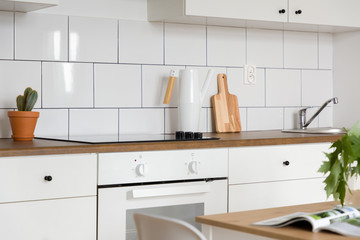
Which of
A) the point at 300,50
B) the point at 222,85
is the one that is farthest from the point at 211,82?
the point at 300,50

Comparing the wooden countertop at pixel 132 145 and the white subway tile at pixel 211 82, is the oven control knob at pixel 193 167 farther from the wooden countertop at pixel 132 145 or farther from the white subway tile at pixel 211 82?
the white subway tile at pixel 211 82

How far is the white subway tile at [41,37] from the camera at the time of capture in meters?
2.77

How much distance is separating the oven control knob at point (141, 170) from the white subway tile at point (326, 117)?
177 cm

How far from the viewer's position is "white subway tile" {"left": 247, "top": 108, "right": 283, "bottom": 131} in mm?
3459

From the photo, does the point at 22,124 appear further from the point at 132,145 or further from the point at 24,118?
the point at 132,145

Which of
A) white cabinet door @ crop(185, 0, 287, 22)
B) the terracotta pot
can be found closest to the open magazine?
the terracotta pot

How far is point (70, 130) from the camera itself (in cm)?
289

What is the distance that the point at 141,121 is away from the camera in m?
3.09

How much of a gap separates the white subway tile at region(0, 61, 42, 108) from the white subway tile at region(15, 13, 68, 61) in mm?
45

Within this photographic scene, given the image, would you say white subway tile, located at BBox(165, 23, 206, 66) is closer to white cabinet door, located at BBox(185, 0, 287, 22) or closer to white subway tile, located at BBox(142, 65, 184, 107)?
white subway tile, located at BBox(142, 65, 184, 107)

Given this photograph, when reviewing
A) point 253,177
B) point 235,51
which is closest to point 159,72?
point 235,51

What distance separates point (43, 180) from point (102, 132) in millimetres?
837

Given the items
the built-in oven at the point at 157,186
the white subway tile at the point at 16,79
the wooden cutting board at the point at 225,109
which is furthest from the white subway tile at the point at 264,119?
the white subway tile at the point at 16,79

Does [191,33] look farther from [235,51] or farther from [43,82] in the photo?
[43,82]
